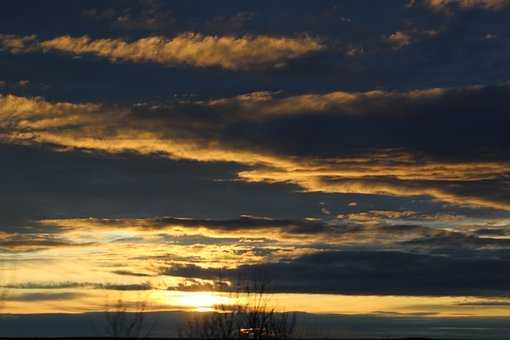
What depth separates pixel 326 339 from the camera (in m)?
112

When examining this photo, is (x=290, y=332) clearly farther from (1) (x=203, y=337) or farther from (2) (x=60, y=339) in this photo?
(2) (x=60, y=339)

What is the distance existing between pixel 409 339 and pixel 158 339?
1174 cm

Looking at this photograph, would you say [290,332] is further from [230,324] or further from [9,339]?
[9,339]

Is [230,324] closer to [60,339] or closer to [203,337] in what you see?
[203,337]

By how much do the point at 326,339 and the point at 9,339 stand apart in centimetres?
1396

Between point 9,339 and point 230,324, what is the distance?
11.4 meters

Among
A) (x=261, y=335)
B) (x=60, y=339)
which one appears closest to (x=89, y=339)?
(x=60, y=339)

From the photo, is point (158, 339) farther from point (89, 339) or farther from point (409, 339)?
point (409, 339)

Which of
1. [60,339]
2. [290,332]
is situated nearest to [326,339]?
[290,332]

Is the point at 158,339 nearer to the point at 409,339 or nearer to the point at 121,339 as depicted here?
the point at 121,339

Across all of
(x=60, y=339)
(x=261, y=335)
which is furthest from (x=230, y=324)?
(x=60, y=339)

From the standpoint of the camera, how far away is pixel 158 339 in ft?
364

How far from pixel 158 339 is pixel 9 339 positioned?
21.4 feet

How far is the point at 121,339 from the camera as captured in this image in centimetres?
10956
